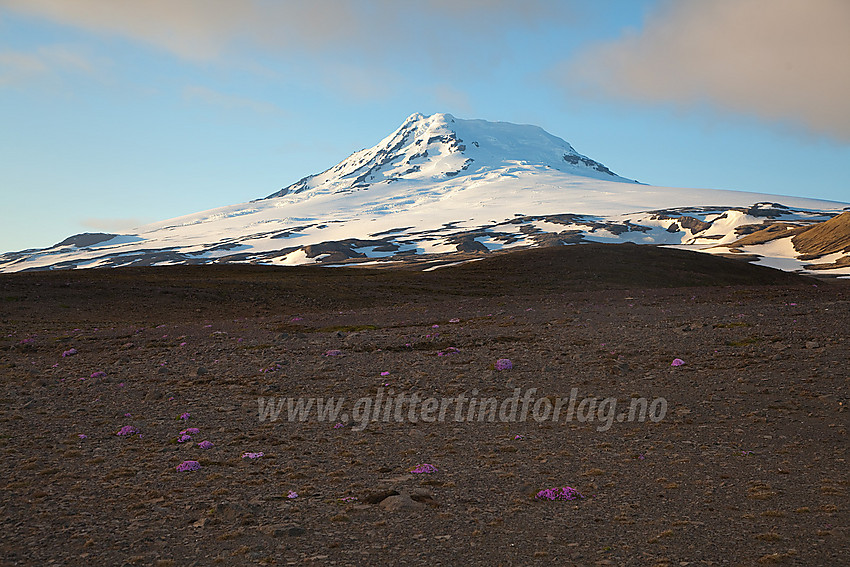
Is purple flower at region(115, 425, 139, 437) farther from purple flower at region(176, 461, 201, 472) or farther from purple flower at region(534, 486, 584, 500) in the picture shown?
purple flower at region(534, 486, 584, 500)

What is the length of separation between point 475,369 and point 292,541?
1412cm

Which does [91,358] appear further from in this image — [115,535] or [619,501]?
[619,501]

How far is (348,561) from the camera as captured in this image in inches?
374

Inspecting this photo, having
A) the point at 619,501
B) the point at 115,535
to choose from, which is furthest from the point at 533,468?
the point at 115,535

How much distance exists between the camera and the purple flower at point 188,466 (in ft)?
45.5

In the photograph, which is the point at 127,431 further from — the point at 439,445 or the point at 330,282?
the point at 330,282

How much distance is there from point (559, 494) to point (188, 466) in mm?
8218

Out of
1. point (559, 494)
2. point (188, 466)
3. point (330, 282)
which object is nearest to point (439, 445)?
point (559, 494)

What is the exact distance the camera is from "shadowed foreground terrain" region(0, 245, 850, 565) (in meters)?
10.1

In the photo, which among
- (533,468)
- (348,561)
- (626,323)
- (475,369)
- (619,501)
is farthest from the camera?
(626,323)

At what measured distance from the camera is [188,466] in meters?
14.0

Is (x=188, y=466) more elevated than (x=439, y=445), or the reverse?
(x=188, y=466)

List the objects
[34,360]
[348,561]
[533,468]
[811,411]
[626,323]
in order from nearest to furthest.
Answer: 1. [348,561]
2. [533,468]
3. [811,411]
4. [34,360]
5. [626,323]

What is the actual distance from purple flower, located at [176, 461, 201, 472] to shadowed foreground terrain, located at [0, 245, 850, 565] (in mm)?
183
